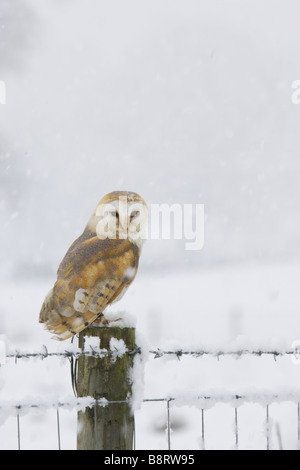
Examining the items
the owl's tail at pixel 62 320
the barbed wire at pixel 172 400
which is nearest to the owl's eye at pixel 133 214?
the owl's tail at pixel 62 320

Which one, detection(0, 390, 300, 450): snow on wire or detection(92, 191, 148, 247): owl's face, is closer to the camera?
detection(0, 390, 300, 450): snow on wire

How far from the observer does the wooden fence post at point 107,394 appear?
5.90 feet

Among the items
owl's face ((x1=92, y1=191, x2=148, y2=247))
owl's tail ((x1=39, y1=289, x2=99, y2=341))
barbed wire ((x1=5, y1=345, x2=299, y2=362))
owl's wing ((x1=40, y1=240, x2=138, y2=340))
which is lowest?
barbed wire ((x1=5, y1=345, x2=299, y2=362))

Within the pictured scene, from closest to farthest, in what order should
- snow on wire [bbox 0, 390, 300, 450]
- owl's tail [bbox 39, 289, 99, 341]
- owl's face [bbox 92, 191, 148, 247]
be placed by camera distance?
snow on wire [bbox 0, 390, 300, 450]
owl's tail [bbox 39, 289, 99, 341]
owl's face [bbox 92, 191, 148, 247]

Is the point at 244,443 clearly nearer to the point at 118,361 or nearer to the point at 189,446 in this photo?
the point at 189,446

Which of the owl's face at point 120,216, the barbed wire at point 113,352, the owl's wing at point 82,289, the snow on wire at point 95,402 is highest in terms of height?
the owl's face at point 120,216

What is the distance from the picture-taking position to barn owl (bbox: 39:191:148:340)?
7.47 ft

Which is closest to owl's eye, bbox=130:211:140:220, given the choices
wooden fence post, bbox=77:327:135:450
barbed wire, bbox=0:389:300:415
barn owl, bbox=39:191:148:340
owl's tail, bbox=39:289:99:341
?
barn owl, bbox=39:191:148:340

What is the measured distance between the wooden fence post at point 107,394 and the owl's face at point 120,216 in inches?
30.3

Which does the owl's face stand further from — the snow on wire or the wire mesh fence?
the snow on wire

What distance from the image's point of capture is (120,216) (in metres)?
2.52

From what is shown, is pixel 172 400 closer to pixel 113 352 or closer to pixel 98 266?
pixel 113 352

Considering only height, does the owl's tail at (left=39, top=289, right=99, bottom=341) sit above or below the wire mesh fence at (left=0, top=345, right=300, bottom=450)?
above

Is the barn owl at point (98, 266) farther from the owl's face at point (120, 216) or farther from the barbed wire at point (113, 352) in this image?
the barbed wire at point (113, 352)
